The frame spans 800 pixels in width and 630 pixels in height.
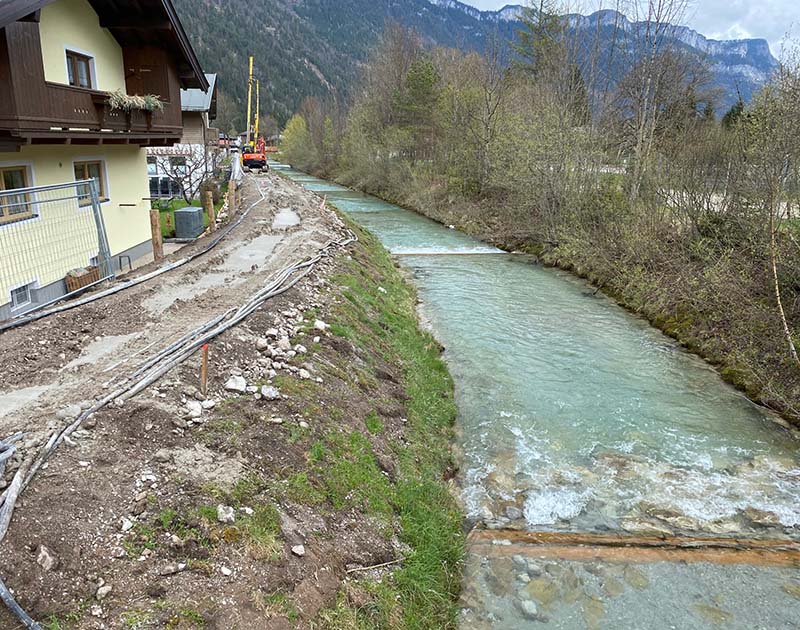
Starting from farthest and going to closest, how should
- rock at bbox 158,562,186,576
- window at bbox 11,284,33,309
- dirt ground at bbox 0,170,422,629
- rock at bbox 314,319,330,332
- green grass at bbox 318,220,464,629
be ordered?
1. window at bbox 11,284,33,309
2. rock at bbox 314,319,330,332
3. green grass at bbox 318,220,464,629
4. rock at bbox 158,562,186,576
5. dirt ground at bbox 0,170,422,629

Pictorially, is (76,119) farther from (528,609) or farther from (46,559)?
(528,609)

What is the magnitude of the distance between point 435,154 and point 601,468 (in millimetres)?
35735

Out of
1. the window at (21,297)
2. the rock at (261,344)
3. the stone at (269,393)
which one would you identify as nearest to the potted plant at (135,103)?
the window at (21,297)

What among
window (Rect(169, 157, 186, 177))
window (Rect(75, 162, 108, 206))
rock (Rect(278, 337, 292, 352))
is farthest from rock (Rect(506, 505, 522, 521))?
window (Rect(169, 157, 186, 177))

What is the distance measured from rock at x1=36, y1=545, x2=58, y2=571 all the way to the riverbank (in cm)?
1220

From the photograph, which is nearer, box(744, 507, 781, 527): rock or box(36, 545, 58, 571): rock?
box(36, 545, 58, 571): rock

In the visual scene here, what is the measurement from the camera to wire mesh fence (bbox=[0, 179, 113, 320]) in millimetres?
10953

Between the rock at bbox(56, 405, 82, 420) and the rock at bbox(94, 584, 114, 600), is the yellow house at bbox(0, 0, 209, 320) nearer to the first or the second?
the rock at bbox(56, 405, 82, 420)

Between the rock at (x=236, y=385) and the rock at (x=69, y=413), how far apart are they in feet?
6.16

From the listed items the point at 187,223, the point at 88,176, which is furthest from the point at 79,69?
the point at 187,223

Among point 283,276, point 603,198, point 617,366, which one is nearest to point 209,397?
point 283,276

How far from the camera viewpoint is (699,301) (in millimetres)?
15883

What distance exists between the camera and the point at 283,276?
43.2 ft

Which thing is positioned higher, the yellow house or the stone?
the yellow house
